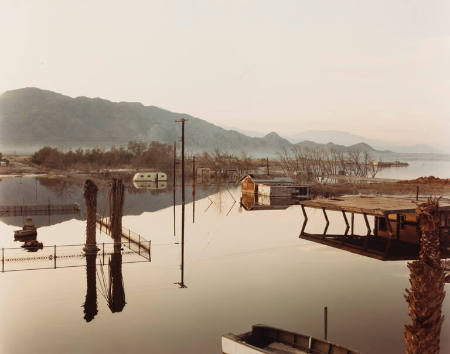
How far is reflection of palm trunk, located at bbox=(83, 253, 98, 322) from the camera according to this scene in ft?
84.7

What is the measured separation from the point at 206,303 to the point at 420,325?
14.8 meters

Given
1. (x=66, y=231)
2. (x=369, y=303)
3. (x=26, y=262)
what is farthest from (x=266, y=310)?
(x=66, y=231)

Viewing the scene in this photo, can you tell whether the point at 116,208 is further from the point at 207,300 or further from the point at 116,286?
the point at 207,300

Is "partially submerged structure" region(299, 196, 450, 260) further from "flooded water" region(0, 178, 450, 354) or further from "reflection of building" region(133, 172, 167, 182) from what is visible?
"reflection of building" region(133, 172, 167, 182)

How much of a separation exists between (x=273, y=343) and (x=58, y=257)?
21.8 m

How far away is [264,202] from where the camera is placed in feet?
277

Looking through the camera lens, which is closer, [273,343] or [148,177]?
[273,343]

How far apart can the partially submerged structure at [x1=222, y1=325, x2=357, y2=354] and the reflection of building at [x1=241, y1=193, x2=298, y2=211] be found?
5409 cm

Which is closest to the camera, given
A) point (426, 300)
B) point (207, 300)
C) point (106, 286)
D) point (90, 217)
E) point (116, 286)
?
point (426, 300)

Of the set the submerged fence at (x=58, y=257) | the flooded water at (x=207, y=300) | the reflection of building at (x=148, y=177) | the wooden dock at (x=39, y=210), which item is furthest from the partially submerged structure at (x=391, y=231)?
the reflection of building at (x=148, y=177)

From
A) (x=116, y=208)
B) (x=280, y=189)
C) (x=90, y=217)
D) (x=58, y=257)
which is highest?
(x=116, y=208)

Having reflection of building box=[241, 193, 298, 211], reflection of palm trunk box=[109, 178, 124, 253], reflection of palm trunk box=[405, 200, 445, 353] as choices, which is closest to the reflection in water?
reflection of palm trunk box=[109, 178, 124, 253]

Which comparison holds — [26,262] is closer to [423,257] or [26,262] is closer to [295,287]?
[295,287]

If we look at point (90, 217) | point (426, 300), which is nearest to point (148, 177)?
point (90, 217)
